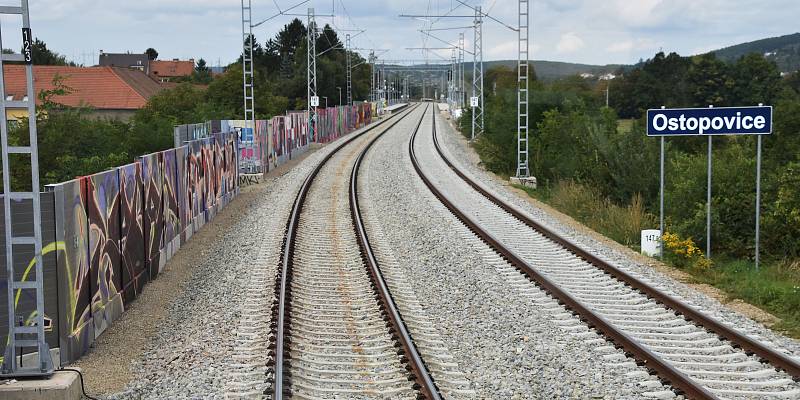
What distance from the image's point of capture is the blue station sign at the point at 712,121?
14.4 m

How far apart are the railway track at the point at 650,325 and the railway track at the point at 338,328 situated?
7.54ft

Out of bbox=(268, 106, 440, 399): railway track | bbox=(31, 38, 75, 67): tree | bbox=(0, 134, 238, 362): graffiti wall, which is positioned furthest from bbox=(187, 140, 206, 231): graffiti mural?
bbox=(31, 38, 75, 67): tree

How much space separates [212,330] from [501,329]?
3461 millimetres

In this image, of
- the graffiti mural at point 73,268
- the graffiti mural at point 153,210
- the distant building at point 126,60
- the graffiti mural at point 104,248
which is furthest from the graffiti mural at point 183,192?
the distant building at point 126,60

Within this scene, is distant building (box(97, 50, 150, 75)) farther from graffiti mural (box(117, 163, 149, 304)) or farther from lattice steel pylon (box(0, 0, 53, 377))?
lattice steel pylon (box(0, 0, 53, 377))

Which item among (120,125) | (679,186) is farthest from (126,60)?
(679,186)

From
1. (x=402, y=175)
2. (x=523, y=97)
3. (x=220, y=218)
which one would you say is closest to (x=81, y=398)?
(x=220, y=218)

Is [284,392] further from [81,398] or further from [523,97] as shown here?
[523,97]

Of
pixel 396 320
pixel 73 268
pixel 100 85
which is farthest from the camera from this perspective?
pixel 100 85

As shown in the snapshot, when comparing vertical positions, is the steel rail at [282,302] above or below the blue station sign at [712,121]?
below

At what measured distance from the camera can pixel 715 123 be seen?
48.8 ft

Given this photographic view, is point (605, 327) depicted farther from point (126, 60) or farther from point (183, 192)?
point (126, 60)

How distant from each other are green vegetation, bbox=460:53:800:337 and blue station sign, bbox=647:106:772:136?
197cm

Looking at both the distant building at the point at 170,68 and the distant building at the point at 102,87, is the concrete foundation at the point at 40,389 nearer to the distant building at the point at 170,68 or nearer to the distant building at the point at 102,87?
the distant building at the point at 102,87
